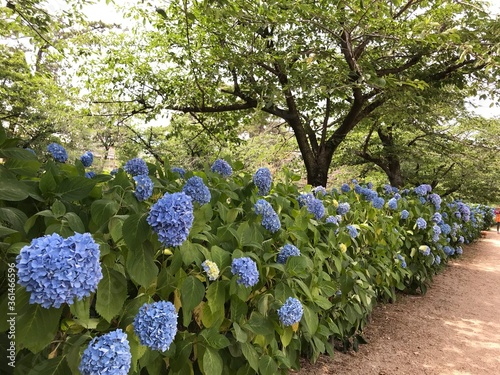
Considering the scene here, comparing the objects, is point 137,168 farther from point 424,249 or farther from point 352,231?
point 424,249

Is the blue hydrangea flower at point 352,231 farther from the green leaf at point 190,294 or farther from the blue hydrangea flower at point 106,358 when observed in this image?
the blue hydrangea flower at point 106,358

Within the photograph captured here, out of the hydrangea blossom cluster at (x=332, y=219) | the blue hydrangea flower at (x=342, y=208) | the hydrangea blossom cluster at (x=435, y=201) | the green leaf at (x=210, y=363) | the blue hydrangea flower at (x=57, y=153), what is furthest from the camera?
the hydrangea blossom cluster at (x=435, y=201)

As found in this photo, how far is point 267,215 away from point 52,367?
1159 millimetres

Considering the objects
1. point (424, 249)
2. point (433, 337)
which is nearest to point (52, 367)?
point (433, 337)

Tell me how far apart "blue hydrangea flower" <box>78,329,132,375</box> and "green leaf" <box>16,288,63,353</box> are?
117 millimetres

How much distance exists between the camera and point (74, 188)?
1346mm

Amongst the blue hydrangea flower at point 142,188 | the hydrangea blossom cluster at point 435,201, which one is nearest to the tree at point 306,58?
the hydrangea blossom cluster at point 435,201

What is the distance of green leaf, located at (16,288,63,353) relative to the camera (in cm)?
93

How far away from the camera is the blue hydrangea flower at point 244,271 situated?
4.85ft

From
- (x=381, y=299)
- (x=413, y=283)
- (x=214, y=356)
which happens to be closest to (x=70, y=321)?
(x=214, y=356)

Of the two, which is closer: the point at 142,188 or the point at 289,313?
the point at 142,188

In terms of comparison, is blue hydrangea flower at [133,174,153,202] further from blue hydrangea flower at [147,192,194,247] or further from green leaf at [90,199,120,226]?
blue hydrangea flower at [147,192,194,247]

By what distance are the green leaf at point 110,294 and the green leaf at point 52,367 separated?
17 centimetres

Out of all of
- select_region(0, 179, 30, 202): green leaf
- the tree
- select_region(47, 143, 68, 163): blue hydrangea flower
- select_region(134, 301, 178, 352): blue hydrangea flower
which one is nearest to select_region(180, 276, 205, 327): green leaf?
select_region(134, 301, 178, 352): blue hydrangea flower
